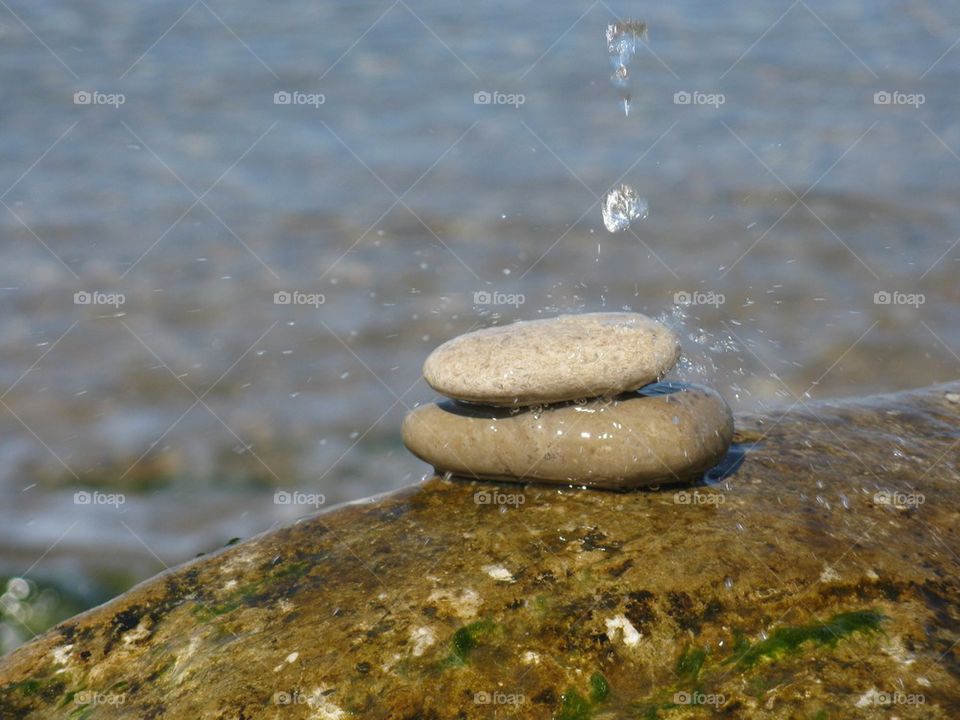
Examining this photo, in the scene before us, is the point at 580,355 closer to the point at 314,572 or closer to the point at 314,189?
the point at 314,572

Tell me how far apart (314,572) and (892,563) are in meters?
2.17

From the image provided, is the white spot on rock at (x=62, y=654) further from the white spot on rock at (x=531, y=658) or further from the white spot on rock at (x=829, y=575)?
the white spot on rock at (x=829, y=575)

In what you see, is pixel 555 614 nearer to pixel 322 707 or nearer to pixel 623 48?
pixel 322 707

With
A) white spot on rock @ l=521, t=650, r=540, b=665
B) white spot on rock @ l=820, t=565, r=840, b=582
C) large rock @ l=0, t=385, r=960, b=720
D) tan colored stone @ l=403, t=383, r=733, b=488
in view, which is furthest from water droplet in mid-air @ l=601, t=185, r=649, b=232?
white spot on rock @ l=521, t=650, r=540, b=665

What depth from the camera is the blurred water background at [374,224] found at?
6.17 m

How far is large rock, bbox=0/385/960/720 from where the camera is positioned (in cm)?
335

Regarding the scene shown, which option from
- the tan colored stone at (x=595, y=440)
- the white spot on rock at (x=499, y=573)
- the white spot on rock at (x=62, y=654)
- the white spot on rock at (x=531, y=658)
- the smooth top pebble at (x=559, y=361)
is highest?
the smooth top pebble at (x=559, y=361)

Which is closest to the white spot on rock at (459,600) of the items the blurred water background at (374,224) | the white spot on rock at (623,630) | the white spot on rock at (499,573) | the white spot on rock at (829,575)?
the white spot on rock at (499,573)

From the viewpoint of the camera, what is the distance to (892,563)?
12.9 ft

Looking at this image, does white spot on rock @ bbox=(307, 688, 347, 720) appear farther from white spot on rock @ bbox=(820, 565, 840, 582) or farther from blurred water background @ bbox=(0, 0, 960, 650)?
blurred water background @ bbox=(0, 0, 960, 650)

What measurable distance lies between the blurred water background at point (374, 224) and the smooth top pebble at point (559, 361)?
135 centimetres

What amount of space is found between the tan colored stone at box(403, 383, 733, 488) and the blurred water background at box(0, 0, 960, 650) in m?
1.14

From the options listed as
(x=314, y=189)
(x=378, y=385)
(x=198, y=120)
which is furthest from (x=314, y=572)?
(x=198, y=120)

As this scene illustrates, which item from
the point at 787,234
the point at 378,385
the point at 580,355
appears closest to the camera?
the point at 580,355
